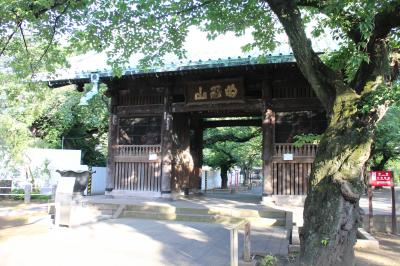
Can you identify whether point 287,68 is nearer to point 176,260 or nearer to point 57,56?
point 57,56

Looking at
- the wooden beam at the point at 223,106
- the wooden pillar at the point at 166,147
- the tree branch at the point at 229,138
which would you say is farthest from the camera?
the tree branch at the point at 229,138

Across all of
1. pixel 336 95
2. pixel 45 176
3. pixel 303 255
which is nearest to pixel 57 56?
pixel 336 95

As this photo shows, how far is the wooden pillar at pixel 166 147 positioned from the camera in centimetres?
1507

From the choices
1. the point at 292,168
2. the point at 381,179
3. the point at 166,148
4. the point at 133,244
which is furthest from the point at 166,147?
the point at 381,179

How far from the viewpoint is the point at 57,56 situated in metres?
9.14

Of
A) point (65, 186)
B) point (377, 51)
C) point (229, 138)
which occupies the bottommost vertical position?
point (65, 186)

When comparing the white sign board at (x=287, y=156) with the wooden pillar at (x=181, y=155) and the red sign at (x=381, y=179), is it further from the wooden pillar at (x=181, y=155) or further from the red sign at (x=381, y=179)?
the wooden pillar at (x=181, y=155)

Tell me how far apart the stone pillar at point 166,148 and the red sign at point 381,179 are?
7073 millimetres

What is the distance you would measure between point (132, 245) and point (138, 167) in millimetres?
7338

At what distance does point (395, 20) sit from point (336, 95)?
4.65ft

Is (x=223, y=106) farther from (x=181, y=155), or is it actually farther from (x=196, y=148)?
(x=196, y=148)

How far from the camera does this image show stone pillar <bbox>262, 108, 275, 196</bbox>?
13844 mm

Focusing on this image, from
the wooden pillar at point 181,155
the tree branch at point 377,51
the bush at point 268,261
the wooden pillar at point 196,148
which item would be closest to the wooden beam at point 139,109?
the wooden pillar at point 181,155

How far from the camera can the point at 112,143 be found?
16.0m
